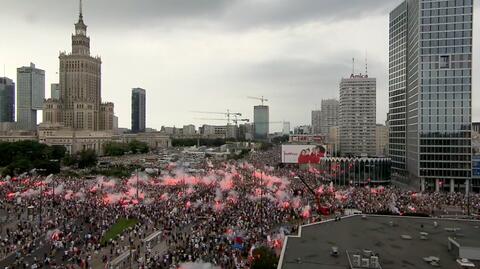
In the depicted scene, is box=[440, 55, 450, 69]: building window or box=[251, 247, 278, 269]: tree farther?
box=[440, 55, 450, 69]: building window

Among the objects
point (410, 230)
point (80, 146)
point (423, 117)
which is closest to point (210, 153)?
point (80, 146)

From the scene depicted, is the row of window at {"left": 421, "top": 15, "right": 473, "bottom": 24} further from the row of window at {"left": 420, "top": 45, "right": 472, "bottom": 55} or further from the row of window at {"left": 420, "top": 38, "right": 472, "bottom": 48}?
Answer: the row of window at {"left": 420, "top": 45, "right": 472, "bottom": 55}

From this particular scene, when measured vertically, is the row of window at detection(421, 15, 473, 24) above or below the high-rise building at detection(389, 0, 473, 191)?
above

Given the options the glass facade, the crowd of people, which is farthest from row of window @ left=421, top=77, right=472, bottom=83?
the crowd of people

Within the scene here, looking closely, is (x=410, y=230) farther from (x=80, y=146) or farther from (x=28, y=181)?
(x=80, y=146)

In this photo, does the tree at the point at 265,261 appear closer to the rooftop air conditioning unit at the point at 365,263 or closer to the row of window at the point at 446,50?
the rooftop air conditioning unit at the point at 365,263
